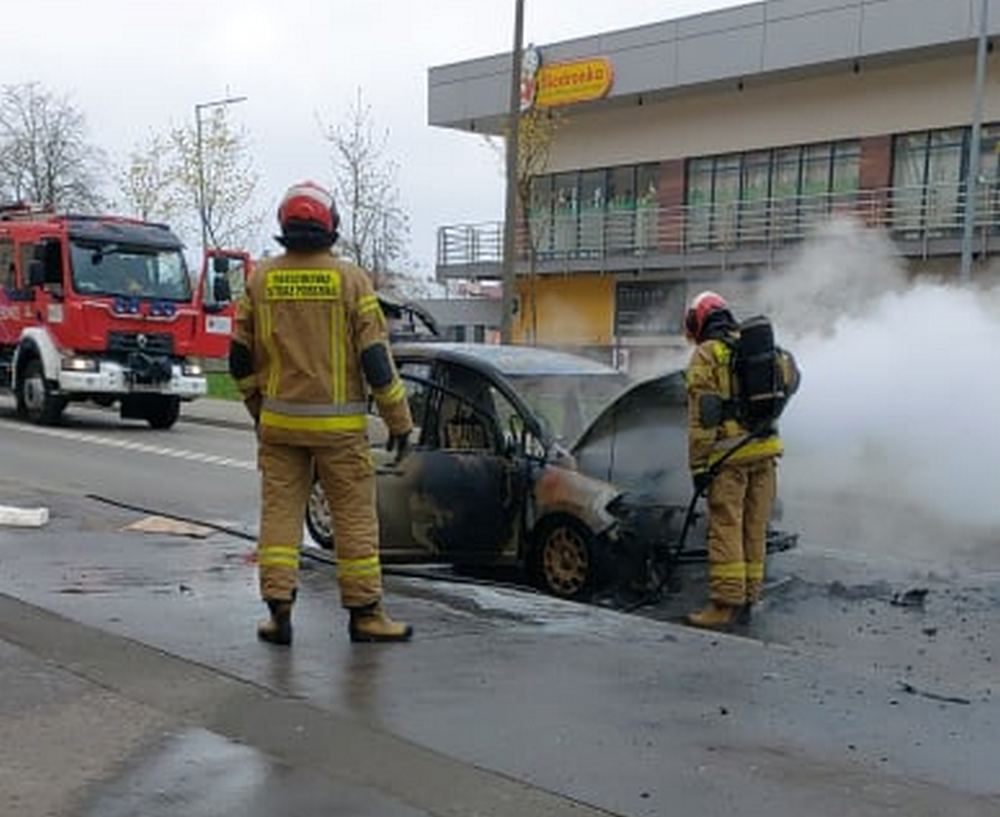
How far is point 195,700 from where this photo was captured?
496cm

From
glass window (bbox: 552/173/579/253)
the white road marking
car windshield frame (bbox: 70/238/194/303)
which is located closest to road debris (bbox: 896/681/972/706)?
the white road marking

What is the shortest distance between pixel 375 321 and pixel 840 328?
14.9 ft

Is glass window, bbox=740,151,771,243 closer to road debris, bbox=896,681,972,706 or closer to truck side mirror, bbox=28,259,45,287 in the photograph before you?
truck side mirror, bbox=28,259,45,287

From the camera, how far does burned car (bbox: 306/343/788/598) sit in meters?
7.54

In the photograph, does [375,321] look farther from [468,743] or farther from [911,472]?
[911,472]

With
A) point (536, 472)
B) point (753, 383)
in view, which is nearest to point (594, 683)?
point (753, 383)

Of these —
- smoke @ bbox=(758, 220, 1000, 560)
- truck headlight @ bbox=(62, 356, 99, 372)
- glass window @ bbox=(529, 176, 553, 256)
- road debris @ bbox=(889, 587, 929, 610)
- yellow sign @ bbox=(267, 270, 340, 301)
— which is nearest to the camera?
yellow sign @ bbox=(267, 270, 340, 301)

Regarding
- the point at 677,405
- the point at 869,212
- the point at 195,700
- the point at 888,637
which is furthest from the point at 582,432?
the point at 869,212

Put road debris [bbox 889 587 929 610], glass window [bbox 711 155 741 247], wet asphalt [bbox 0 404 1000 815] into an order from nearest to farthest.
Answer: wet asphalt [bbox 0 404 1000 815] < road debris [bbox 889 587 929 610] < glass window [bbox 711 155 741 247]

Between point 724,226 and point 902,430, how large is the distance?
80.0 ft

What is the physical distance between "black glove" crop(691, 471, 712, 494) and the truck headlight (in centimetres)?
1255

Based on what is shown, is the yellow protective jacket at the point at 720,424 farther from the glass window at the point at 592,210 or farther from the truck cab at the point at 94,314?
the glass window at the point at 592,210

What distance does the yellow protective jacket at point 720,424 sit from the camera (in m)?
7.02

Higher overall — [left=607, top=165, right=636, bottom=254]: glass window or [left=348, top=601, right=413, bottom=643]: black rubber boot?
[left=607, top=165, right=636, bottom=254]: glass window
